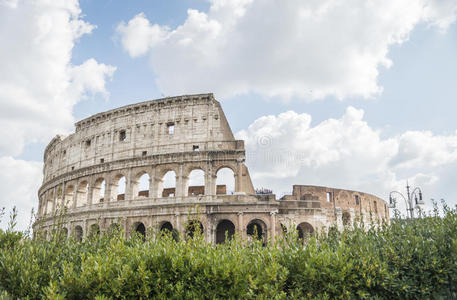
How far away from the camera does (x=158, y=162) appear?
25.3 m

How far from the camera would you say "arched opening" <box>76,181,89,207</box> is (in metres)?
29.0

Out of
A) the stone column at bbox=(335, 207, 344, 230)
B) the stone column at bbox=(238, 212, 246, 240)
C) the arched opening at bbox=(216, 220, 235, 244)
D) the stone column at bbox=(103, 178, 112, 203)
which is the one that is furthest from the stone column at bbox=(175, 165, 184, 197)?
the stone column at bbox=(335, 207, 344, 230)

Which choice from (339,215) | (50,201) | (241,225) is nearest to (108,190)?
(50,201)

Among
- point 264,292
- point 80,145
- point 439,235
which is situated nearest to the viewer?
point 264,292

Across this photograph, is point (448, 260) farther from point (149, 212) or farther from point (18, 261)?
point (149, 212)

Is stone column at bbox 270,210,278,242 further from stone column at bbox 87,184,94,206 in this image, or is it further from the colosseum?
stone column at bbox 87,184,94,206

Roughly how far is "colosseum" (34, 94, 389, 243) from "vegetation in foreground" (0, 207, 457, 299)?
614 inches

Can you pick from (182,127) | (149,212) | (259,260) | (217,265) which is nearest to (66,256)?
(217,265)

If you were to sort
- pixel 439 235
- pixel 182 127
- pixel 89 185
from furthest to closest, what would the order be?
pixel 89 185 < pixel 182 127 < pixel 439 235

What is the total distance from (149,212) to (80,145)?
11.4m

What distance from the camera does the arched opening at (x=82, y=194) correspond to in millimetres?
28966

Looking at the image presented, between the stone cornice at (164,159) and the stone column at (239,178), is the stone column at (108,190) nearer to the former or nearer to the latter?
the stone cornice at (164,159)

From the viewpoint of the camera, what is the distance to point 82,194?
29.4 meters

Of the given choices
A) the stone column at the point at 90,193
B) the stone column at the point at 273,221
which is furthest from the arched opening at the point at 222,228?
the stone column at the point at 90,193
